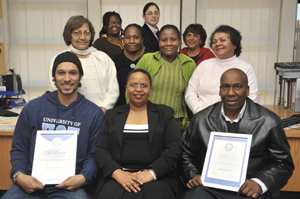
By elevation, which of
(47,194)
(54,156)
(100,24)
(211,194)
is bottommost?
(47,194)

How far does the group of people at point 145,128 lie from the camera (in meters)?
1.75

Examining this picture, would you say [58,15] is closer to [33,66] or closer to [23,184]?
[33,66]

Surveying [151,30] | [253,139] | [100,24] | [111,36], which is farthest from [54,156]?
[100,24]

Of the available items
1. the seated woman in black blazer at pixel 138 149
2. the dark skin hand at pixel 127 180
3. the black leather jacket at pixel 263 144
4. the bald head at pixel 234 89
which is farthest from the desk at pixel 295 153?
the dark skin hand at pixel 127 180

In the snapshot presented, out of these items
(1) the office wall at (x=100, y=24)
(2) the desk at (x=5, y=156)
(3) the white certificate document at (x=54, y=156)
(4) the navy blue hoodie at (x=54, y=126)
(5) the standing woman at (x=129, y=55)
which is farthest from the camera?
(1) the office wall at (x=100, y=24)

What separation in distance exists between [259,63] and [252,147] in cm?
343

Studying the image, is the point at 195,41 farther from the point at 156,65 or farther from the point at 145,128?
the point at 145,128

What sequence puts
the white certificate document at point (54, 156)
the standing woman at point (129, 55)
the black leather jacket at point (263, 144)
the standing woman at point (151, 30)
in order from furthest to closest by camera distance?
the standing woman at point (151, 30)
the standing woman at point (129, 55)
the white certificate document at point (54, 156)
the black leather jacket at point (263, 144)

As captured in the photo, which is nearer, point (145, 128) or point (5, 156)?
point (145, 128)

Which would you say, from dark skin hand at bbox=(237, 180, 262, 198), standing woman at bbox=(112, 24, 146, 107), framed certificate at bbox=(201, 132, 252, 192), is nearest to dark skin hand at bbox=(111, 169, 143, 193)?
framed certificate at bbox=(201, 132, 252, 192)

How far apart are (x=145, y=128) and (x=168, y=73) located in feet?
2.43

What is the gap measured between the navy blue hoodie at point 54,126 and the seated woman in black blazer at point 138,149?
0.09 metres

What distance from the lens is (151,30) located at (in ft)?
10.7

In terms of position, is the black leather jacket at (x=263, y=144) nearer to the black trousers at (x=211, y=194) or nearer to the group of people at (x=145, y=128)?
the group of people at (x=145, y=128)
